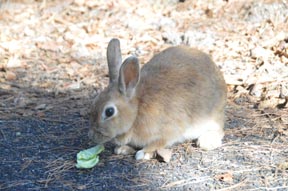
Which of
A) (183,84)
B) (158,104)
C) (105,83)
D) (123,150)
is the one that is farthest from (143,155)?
(105,83)

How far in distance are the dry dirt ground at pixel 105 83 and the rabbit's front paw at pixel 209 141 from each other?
59mm

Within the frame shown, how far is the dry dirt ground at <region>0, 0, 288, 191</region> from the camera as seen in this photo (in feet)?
11.2

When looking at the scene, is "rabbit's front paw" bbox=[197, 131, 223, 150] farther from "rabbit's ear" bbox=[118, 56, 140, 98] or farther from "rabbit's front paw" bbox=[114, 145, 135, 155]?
"rabbit's ear" bbox=[118, 56, 140, 98]

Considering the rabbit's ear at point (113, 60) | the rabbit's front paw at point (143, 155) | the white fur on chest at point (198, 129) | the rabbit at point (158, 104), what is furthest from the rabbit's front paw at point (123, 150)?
the rabbit's ear at point (113, 60)

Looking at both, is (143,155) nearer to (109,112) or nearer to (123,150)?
(123,150)

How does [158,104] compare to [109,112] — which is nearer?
[109,112]

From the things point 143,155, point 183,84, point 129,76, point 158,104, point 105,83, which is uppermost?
point 129,76

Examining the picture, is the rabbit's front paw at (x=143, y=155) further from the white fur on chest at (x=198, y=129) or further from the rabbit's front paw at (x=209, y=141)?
the rabbit's front paw at (x=209, y=141)

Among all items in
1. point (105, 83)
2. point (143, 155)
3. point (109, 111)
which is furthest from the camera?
point (105, 83)

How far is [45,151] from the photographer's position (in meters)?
3.84

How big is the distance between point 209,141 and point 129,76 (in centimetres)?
78

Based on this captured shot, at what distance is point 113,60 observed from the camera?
375 cm

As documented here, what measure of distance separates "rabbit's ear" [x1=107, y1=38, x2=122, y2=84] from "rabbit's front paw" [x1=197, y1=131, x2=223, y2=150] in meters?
0.80

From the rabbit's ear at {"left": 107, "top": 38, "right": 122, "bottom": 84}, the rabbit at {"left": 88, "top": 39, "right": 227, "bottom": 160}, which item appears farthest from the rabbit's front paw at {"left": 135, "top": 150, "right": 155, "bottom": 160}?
the rabbit's ear at {"left": 107, "top": 38, "right": 122, "bottom": 84}
